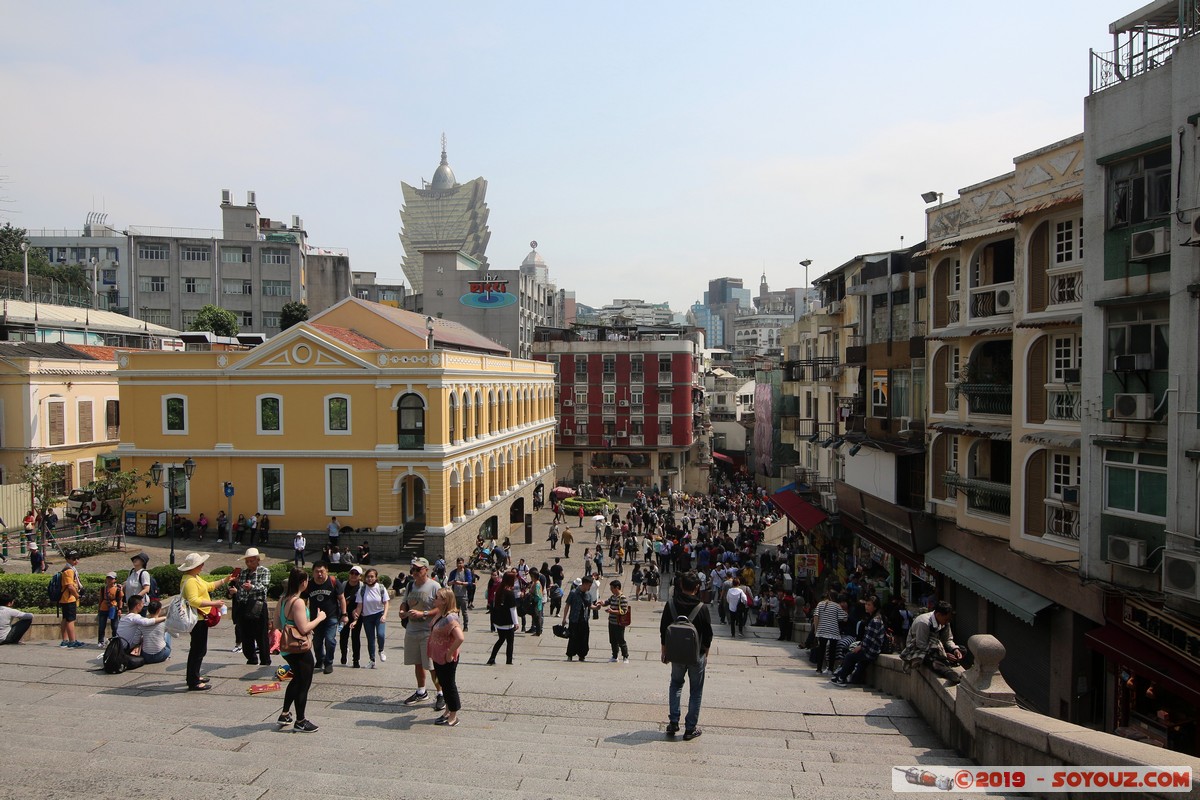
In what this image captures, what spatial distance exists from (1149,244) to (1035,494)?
216 inches

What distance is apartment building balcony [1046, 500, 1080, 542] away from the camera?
14.8 meters

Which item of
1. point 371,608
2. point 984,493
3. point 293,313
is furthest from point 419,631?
point 293,313

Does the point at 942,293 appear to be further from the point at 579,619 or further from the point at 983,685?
the point at 983,685

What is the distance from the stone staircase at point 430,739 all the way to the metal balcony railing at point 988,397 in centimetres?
844

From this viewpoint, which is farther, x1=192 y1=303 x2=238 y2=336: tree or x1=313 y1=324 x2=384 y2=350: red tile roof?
x1=192 y1=303 x2=238 y2=336: tree

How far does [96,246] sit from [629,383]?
1961 inches

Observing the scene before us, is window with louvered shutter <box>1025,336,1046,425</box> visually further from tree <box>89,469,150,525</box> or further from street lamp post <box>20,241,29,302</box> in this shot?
street lamp post <box>20,241,29,302</box>

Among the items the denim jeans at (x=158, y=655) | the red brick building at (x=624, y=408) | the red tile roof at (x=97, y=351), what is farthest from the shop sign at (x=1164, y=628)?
the red brick building at (x=624, y=408)

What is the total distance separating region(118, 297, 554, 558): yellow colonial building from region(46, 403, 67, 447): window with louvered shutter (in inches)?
153

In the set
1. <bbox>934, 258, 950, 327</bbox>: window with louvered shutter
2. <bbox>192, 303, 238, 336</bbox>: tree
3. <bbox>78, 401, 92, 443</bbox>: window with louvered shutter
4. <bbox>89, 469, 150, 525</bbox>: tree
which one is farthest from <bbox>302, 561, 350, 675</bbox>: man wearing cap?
<bbox>192, 303, 238, 336</bbox>: tree

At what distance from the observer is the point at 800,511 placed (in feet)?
103

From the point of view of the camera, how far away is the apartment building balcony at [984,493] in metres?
17.3

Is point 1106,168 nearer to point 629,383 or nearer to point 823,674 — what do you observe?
point 823,674

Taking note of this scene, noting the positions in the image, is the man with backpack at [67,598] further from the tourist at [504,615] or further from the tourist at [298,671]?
the tourist at [298,671]
